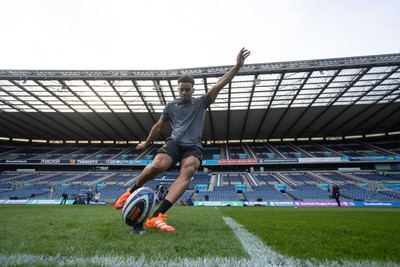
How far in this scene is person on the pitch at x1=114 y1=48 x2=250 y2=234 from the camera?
2494 millimetres

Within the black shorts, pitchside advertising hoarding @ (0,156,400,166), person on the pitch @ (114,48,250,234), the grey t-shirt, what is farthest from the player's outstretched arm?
pitchside advertising hoarding @ (0,156,400,166)

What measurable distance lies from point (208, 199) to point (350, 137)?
93.3ft

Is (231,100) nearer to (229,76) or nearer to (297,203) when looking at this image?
(297,203)

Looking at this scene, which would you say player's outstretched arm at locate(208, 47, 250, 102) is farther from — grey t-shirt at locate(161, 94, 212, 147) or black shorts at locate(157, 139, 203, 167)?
black shorts at locate(157, 139, 203, 167)

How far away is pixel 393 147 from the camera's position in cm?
3128

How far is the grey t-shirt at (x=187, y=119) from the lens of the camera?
2869 mm

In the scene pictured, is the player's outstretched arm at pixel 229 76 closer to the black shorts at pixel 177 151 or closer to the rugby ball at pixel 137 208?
the black shorts at pixel 177 151

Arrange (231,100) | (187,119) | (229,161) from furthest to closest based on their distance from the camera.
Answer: (229,161) < (231,100) < (187,119)

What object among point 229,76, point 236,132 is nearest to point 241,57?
point 229,76

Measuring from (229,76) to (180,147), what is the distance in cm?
120

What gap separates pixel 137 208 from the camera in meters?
2.25

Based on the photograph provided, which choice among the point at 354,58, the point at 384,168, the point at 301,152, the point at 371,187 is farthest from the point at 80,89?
the point at 384,168

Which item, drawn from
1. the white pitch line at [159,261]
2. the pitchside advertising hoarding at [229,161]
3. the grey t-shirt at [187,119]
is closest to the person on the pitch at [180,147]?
the grey t-shirt at [187,119]

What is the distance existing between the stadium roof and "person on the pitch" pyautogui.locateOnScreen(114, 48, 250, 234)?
16061 mm
